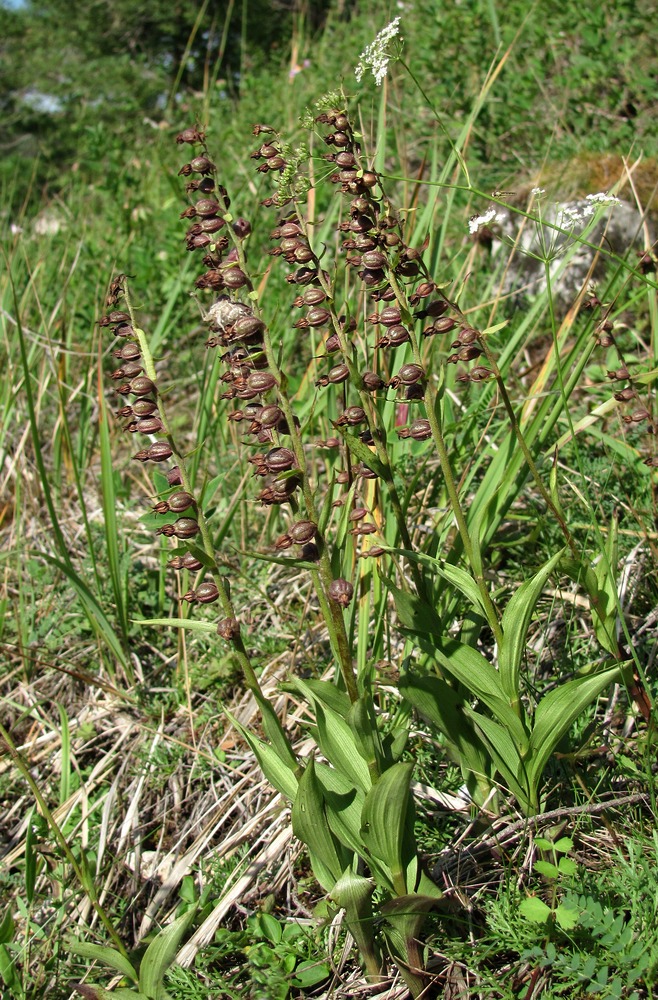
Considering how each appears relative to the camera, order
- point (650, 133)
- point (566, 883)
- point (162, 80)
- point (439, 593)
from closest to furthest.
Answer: point (566, 883) < point (439, 593) < point (650, 133) < point (162, 80)

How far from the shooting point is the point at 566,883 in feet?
5.58

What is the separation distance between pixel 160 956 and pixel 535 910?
2.73 ft

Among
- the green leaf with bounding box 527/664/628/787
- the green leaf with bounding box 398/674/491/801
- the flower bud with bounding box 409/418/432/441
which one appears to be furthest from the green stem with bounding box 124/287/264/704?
the green leaf with bounding box 527/664/628/787

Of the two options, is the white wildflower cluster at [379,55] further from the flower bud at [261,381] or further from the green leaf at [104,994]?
the green leaf at [104,994]

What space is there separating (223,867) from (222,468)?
176cm

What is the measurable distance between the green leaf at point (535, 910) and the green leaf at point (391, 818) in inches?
10.0

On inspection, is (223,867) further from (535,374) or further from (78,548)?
(535,374)

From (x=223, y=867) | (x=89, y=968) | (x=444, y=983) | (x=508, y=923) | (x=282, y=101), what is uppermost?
(x=282, y=101)

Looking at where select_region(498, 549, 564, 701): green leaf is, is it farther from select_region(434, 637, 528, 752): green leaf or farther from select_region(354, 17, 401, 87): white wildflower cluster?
select_region(354, 17, 401, 87): white wildflower cluster

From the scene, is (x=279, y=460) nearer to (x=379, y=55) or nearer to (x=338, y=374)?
(x=338, y=374)

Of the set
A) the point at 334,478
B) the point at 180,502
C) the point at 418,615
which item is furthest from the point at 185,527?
the point at 418,615

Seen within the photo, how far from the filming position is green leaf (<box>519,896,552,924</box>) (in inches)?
64.1

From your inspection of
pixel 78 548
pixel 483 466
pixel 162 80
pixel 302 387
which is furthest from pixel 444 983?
pixel 162 80

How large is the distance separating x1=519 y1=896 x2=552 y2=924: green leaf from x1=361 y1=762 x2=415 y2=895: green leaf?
10.0 inches
